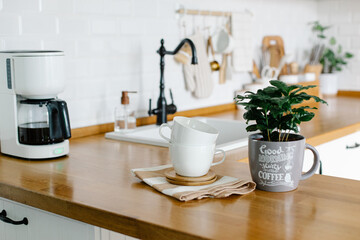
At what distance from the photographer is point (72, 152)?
173cm

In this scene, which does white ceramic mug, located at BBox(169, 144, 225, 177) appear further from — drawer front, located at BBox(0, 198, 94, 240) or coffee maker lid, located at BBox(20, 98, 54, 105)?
coffee maker lid, located at BBox(20, 98, 54, 105)

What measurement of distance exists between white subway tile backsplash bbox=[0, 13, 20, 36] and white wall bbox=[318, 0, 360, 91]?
2.50m

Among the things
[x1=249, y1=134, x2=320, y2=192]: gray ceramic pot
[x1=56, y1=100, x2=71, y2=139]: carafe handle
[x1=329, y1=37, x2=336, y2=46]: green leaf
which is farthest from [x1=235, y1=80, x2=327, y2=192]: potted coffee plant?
[x1=329, y1=37, x2=336, y2=46]: green leaf

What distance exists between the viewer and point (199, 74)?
101 inches

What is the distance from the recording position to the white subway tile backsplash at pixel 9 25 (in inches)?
67.9

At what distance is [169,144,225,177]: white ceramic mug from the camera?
1.20 m

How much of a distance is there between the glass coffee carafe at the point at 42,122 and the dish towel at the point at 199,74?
1.02 m

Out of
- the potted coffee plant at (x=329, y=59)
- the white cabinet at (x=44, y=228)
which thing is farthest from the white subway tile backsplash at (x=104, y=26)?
the potted coffee plant at (x=329, y=59)

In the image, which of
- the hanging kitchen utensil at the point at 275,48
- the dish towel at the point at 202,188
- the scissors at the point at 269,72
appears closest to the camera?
the dish towel at the point at 202,188

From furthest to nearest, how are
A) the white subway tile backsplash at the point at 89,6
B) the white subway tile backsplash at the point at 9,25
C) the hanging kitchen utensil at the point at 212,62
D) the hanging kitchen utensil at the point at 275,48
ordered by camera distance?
the hanging kitchen utensil at the point at 275,48, the hanging kitchen utensil at the point at 212,62, the white subway tile backsplash at the point at 89,6, the white subway tile backsplash at the point at 9,25

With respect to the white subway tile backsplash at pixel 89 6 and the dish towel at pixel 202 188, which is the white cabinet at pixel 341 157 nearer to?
the dish towel at pixel 202 188

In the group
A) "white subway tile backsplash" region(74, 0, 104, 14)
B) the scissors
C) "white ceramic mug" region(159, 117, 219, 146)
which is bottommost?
"white ceramic mug" region(159, 117, 219, 146)

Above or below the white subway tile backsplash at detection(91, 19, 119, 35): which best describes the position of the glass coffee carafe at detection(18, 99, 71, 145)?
below

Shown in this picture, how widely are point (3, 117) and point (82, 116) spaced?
0.44 meters
